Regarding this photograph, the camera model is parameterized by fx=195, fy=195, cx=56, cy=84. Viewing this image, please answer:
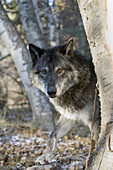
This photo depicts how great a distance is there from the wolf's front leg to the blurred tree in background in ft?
7.64

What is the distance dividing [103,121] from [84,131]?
4.68 metres

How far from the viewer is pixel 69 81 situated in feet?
12.3

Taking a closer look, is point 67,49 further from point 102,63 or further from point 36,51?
point 102,63

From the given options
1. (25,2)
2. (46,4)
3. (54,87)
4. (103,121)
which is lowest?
(103,121)

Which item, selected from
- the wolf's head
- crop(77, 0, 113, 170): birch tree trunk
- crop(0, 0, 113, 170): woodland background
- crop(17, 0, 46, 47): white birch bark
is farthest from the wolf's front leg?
crop(17, 0, 46, 47): white birch bark

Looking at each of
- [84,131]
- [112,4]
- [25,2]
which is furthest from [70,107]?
[25,2]

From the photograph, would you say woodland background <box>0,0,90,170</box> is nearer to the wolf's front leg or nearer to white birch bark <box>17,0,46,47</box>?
white birch bark <box>17,0,46,47</box>

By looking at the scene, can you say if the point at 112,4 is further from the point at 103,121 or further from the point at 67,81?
the point at 67,81

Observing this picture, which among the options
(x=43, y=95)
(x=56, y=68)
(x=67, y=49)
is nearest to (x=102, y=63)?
(x=56, y=68)

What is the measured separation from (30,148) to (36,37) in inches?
149

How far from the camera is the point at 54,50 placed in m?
3.92

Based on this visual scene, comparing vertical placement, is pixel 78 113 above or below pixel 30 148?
above

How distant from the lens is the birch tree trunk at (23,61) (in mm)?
5836

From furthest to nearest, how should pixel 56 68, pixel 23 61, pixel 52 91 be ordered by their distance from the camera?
pixel 23 61, pixel 56 68, pixel 52 91
